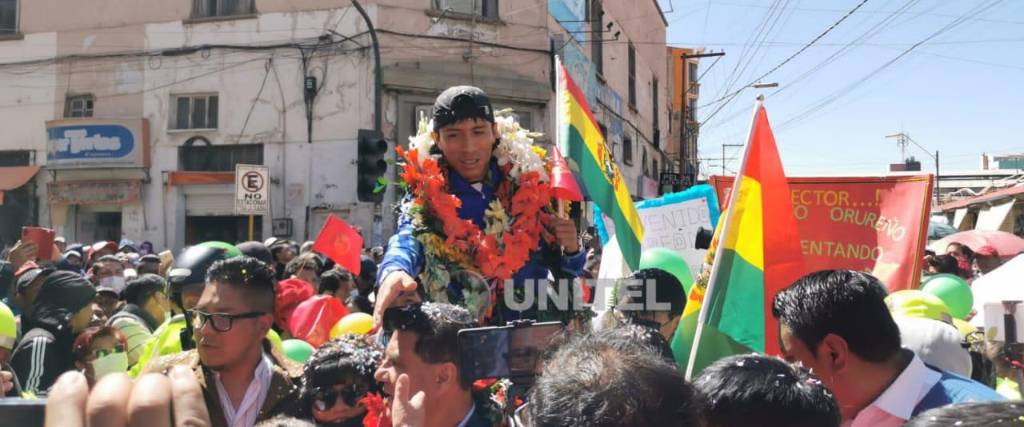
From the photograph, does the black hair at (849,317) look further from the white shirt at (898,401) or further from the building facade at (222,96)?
the building facade at (222,96)

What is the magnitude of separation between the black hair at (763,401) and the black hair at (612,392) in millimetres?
351

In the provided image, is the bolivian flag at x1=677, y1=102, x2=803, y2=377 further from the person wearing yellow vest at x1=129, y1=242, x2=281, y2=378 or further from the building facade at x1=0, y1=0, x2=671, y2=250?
the building facade at x1=0, y1=0, x2=671, y2=250

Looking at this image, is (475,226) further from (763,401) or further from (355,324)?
(355,324)

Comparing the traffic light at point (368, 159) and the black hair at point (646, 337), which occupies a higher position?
the traffic light at point (368, 159)

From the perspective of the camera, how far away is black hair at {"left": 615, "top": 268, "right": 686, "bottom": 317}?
4.00m

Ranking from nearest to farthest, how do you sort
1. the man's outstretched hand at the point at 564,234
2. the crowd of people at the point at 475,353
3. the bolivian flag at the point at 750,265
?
1. the crowd of people at the point at 475,353
2. the bolivian flag at the point at 750,265
3. the man's outstretched hand at the point at 564,234

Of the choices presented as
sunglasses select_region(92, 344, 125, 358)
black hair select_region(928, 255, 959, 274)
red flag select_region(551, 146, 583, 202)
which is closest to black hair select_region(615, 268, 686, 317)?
red flag select_region(551, 146, 583, 202)

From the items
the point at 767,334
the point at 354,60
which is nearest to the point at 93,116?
the point at 354,60

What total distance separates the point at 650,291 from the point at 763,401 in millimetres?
2208

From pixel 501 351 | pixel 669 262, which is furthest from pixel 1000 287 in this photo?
pixel 501 351

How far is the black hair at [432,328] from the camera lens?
→ 236 cm

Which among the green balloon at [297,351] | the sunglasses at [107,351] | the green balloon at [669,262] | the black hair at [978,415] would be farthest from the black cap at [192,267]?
the black hair at [978,415]

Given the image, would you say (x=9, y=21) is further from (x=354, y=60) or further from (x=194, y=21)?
(x=354, y=60)

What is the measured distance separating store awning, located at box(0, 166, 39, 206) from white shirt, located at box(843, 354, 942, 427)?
61.3 feet
